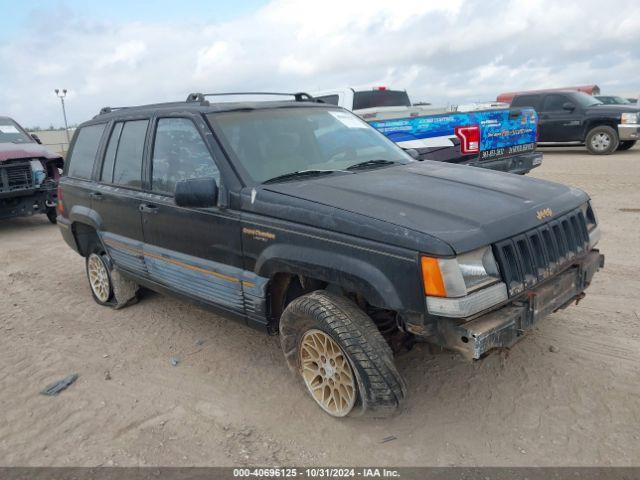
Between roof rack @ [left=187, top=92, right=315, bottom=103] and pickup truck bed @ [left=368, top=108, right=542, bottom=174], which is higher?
roof rack @ [left=187, top=92, right=315, bottom=103]

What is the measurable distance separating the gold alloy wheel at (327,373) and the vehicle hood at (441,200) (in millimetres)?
737

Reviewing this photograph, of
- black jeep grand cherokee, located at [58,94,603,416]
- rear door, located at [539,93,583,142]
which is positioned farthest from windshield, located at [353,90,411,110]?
black jeep grand cherokee, located at [58,94,603,416]

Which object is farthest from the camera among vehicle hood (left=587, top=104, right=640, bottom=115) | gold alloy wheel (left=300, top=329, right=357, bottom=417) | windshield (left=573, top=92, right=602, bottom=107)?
windshield (left=573, top=92, right=602, bottom=107)

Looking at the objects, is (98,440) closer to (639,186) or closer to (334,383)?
Answer: (334,383)

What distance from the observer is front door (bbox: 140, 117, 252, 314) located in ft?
11.6

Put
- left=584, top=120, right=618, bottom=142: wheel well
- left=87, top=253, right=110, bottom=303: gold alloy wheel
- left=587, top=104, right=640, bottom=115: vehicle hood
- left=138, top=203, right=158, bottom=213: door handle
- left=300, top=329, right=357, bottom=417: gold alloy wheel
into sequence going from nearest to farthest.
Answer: left=300, top=329, right=357, bottom=417: gold alloy wheel < left=138, top=203, right=158, bottom=213: door handle < left=87, top=253, right=110, bottom=303: gold alloy wheel < left=587, top=104, right=640, bottom=115: vehicle hood < left=584, top=120, right=618, bottom=142: wheel well

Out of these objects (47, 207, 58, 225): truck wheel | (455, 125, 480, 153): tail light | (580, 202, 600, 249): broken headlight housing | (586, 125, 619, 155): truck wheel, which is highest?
(455, 125, 480, 153): tail light

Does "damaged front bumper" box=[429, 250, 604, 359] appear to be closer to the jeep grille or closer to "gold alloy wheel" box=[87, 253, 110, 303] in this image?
the jeep grille

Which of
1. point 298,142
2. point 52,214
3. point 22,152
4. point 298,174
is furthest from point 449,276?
point 52,214

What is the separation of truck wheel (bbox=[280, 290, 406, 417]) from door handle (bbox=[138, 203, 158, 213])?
1442 mm

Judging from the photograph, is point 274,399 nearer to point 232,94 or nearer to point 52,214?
point 232,94

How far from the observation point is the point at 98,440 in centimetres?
312

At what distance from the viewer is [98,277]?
17.5ft

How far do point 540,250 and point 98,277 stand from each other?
423 centimetres
